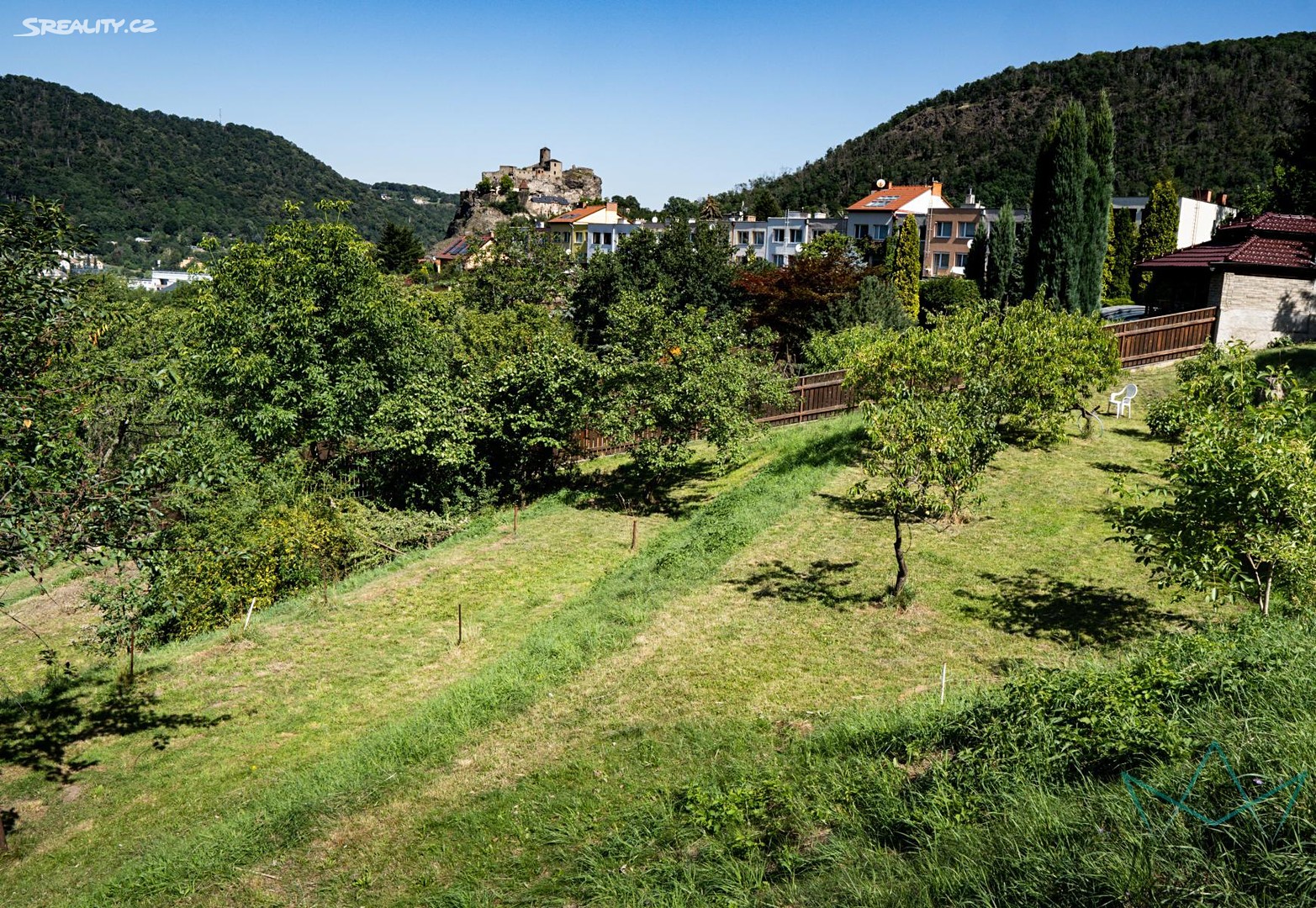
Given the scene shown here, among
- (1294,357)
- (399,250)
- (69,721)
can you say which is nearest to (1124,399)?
(1294,357)

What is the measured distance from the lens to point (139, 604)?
13914 millimetres

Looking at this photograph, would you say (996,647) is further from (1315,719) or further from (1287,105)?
(1287,105)

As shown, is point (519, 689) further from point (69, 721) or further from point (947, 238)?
point (947, 238)

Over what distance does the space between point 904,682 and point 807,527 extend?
6.49 m

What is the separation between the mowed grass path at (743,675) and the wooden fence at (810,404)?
9.12 m

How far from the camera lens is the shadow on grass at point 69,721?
35.8ft

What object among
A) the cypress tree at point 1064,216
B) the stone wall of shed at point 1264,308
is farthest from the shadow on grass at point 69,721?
the cypress tree at point 1064,216

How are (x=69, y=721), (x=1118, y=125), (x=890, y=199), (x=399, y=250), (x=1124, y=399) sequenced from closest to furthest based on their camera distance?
(x=69, y=721) → (x=1124, y=399) → (x=890, y=199) → (x=399, y=250) → (x=1118, y=125)

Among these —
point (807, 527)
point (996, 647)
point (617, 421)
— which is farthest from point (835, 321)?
point (996, 647)

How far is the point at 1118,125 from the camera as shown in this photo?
118 meters

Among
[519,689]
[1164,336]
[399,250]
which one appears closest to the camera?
[519,689]

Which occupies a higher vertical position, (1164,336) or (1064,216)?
(1064,216)

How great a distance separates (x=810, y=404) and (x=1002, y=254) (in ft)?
105

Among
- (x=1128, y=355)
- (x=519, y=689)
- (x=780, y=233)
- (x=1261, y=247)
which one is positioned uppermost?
(x=780, y=233)
